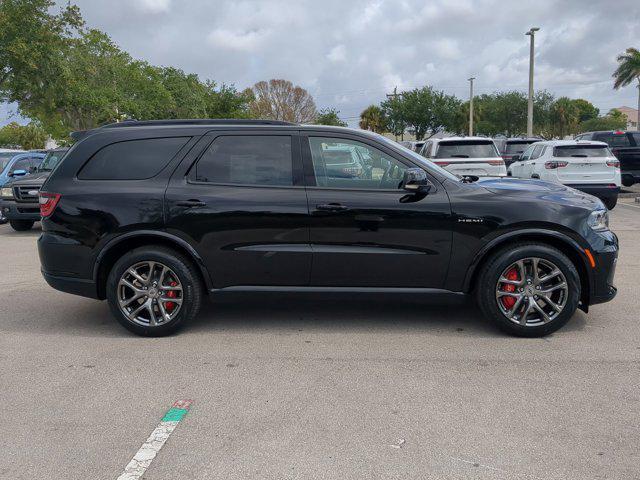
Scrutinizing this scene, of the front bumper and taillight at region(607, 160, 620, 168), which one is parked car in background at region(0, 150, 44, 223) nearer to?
the front bumper

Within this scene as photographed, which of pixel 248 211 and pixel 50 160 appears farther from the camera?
pixel 50 160

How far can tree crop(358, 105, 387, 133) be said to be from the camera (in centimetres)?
5885

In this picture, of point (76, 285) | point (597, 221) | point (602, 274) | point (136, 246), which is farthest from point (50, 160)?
point (602, 274)

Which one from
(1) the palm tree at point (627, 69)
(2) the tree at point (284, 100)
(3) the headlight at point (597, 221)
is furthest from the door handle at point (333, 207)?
(2) the tree at point (284, 100)

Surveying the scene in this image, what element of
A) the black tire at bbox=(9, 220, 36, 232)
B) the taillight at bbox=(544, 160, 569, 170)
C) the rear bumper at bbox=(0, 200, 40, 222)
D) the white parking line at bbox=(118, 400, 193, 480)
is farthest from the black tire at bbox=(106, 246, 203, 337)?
the taillight at bbox=(544, 160, 569, 170)

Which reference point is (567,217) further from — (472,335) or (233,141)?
(233,141)

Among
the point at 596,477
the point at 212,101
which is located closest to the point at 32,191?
the point at 596,477

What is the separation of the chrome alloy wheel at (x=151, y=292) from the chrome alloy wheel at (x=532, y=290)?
8.94 ft

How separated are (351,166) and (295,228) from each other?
720 mm

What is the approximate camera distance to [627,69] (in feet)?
152

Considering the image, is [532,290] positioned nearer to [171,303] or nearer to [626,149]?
[171,303]

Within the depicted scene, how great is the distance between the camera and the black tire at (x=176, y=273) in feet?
16.9

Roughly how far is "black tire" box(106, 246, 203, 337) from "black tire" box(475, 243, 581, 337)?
2402 millimetres

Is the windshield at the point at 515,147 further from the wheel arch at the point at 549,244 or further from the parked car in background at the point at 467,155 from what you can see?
the wheel arch at the point at 549,244
